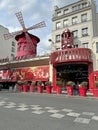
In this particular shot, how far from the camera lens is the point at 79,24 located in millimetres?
21922

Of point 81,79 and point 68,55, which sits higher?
point 68,55

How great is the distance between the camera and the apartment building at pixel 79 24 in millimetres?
20703

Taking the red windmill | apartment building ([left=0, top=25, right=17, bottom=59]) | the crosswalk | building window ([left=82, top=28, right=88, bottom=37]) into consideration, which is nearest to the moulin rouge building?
building window ([left=82, top=28, right=88, bottom=37])

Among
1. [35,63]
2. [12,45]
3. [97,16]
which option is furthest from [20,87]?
[12,45]

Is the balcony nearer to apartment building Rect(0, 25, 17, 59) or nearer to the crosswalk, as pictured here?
the crosswalk

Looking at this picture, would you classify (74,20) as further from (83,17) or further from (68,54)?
(68,54)

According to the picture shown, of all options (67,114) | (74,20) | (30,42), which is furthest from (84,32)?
(67,114)

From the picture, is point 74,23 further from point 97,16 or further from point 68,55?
point 68,55

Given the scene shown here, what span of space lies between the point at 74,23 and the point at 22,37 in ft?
35.7

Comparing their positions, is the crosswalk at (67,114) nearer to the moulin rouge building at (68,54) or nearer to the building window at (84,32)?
the moulin rouge building at (68,54)

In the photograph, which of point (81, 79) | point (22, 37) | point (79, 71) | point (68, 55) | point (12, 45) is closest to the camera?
point (68, 55)

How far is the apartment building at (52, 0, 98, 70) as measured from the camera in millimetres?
20703

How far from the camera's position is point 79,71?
66.4 feet

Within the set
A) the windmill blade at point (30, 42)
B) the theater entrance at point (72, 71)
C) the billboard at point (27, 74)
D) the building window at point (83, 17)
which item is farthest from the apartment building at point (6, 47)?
the building window at point (83, 17)
